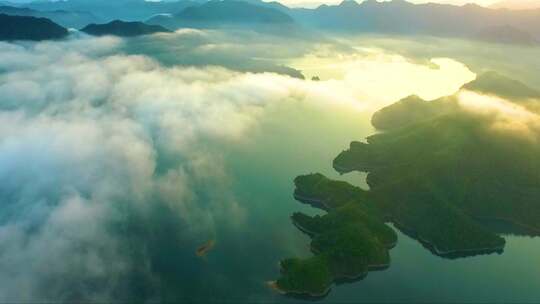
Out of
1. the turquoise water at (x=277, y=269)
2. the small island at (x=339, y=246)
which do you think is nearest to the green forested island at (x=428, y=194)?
the small island at (x=339, y=246)

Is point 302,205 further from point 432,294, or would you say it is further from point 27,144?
point 27,144

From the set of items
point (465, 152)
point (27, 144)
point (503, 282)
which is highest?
point (465, 152)

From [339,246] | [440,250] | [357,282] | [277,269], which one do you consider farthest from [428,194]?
[277,269]

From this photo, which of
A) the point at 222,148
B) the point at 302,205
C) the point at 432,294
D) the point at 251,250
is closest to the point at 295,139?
the point at 222,148

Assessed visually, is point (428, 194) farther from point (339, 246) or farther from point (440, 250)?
point (339, 246)

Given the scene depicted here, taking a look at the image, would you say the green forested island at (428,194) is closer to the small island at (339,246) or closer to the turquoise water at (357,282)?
the small island at (339,246)

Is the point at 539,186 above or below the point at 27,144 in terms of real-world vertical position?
above

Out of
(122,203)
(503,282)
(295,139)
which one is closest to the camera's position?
(503,282)

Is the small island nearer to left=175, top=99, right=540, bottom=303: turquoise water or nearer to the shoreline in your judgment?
left=175, top=99, right=540, bottom=303: turquoise water
